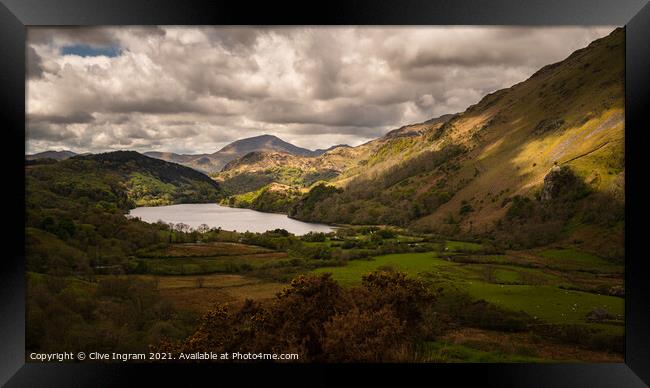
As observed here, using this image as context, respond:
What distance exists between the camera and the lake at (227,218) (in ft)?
20.2

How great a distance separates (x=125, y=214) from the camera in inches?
238

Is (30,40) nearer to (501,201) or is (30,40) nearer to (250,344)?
(250,344)

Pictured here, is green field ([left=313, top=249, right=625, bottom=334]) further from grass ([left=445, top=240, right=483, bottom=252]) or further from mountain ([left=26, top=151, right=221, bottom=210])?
mountain ([left=26, top=151, right=221, bottom=210])

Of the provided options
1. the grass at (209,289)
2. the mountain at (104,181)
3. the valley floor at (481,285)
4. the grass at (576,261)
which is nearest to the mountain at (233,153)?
the mountain at (104,181)

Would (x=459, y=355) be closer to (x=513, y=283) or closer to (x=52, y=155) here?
(x=513, y=283)

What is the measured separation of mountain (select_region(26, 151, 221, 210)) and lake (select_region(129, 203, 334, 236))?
0.26m

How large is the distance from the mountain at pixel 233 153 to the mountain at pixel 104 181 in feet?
0.71

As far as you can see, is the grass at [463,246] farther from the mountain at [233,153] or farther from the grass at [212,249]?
the grass at [212,249]

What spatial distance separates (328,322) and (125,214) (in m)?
3.94

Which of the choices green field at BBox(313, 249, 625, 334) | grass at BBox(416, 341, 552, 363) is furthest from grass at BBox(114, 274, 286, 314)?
grass at BBox(416, 341, 552, 363)

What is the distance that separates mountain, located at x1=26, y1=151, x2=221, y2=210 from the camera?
5.48 meters
